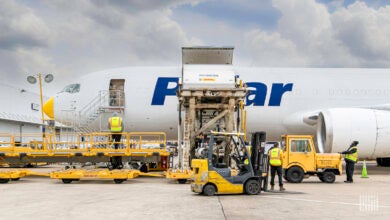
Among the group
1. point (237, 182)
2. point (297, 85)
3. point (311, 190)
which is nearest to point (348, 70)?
point (297, 85)

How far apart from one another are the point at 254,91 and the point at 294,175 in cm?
546

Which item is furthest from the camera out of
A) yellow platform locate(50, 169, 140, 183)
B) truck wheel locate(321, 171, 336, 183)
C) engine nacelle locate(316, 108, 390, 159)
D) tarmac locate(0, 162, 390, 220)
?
engine nacelle locate(316, 108, 390, 159)

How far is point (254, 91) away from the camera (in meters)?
20.5

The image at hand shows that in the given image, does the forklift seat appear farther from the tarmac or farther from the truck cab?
the truck cab

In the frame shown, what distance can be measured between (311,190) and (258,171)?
1.79 metres

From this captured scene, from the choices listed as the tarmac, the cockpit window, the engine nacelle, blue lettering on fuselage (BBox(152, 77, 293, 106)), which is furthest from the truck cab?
the cockpit window

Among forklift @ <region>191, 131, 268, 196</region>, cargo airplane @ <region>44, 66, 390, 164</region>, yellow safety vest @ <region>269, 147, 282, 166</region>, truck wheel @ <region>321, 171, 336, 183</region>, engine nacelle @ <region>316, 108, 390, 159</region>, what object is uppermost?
cargo airplane @ <region>44, 66, 390, 164</region>

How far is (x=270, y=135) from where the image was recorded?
21.3m

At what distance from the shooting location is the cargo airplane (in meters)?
20.0

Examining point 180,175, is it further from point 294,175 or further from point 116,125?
point 294,175

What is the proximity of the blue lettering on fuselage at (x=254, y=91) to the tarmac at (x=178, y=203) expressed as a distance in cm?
618

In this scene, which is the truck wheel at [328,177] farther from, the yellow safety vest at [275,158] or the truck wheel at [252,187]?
the truck wheel at [252,187]

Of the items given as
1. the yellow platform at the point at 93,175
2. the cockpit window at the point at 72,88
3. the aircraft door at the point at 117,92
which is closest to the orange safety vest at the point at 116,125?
the yellow platform at the point at 93,175

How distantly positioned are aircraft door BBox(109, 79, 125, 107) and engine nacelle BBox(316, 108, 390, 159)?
850 centimetres
